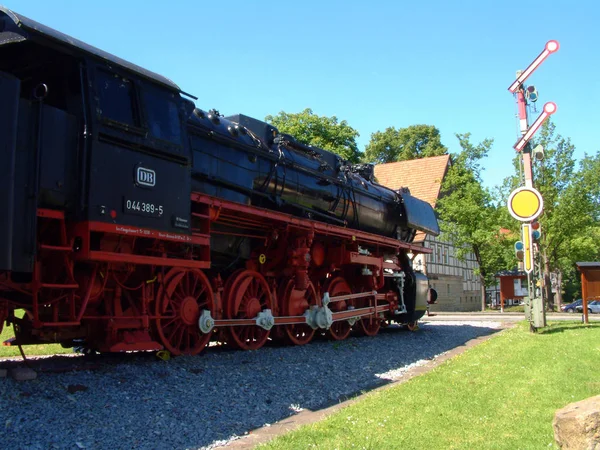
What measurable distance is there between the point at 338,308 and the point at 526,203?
17.4ft

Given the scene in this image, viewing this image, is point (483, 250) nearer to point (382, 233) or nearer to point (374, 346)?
point (382, 233)

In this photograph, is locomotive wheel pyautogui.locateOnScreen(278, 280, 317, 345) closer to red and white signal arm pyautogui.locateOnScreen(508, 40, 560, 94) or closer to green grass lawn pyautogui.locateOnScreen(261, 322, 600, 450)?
green grass lawn pyautogui.locateOnScreen(261, 322, 600, 450)

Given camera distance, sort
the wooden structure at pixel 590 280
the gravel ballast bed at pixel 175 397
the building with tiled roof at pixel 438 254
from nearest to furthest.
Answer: the gravel ballast bed at pixel 175 397 → the wooden structure at pixel 590 280 → the building with tiled roof at pixel 438 254

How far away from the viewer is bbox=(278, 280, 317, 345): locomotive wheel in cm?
1038

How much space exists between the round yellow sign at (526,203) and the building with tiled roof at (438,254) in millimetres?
23812

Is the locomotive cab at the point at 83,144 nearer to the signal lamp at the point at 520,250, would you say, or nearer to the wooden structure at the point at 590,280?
the signal lamp at the point at 520,250

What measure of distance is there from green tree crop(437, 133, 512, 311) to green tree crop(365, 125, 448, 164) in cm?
1736

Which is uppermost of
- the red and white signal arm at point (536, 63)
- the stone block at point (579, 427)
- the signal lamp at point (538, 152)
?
the red and white signal arm at point (536, 63)

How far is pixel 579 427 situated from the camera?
3188 mm

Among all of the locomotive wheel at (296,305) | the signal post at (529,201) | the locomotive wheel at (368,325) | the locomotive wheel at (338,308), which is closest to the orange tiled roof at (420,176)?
the signal post at (529,201)

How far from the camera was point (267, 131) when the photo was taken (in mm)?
10055

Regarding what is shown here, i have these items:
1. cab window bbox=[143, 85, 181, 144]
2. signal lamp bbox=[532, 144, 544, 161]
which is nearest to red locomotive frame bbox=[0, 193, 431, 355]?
cab window bbox=[143, 85, 181, 144]

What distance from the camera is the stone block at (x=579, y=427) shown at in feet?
10.3

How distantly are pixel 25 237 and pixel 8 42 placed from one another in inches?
82.9
